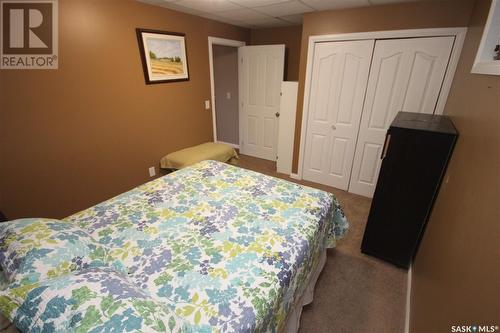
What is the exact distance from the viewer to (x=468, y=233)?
945 mm

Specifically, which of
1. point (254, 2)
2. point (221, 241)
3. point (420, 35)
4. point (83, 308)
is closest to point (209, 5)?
point (254, 2)

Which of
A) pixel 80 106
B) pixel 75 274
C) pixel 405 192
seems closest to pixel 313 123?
pixel 405 192

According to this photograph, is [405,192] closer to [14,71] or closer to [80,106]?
[80,106]

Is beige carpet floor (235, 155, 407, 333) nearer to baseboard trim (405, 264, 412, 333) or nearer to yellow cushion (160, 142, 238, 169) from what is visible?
baseboard trim (405, 264, 412, 333)

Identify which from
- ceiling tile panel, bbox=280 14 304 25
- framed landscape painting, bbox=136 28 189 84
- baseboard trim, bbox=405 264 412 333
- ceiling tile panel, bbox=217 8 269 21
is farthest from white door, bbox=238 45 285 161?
baseboard trim, bbox=405 264 412 333

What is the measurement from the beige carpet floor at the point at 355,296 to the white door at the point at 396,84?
128cm

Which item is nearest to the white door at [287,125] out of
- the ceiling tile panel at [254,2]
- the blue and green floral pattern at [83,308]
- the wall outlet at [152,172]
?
the ceiling tile panel at [254,2]

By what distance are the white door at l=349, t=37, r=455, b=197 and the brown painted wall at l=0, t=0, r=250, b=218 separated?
2.52m

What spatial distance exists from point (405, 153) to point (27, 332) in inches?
91.0

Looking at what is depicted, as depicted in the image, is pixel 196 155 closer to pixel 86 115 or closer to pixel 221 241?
pixel 86 115

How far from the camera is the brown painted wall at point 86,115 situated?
1.89 meters

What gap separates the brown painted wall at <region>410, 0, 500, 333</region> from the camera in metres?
0.74

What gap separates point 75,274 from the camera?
85 centimetres

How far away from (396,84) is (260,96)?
214cm
